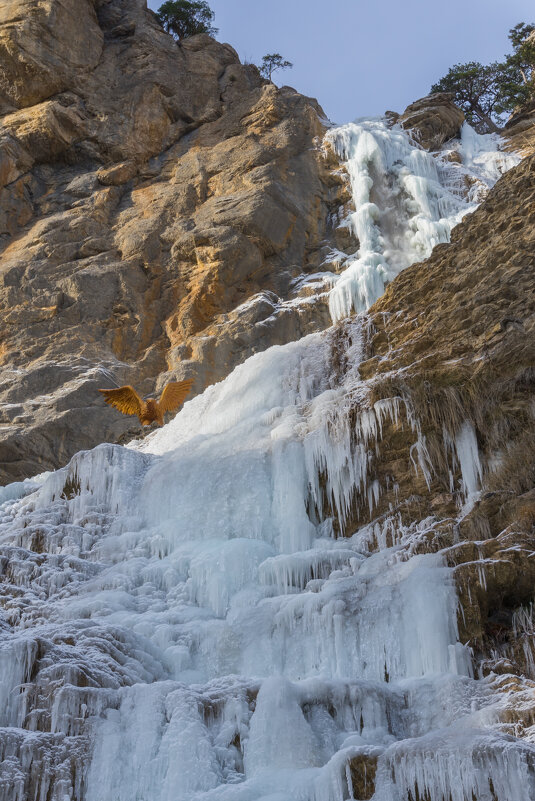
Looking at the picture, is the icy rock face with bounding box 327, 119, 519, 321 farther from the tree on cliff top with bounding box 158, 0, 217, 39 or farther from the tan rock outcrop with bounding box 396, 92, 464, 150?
the tree on cliff top with bounding box 158, 0, 217, 39

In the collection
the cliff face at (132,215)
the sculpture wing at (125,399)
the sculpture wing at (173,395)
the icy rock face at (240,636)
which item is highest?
the cliff face at (132,215)

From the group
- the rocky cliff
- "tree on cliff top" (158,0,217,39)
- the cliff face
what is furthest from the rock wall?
"tree on cliff top" (158,0,217,39)

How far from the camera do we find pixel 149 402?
18766 mm

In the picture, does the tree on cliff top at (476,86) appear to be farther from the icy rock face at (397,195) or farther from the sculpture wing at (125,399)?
the sculpture wing at (125,399)

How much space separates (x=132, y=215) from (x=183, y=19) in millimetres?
11794

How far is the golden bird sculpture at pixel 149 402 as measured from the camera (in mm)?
18578

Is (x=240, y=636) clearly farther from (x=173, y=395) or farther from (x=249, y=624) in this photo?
(x=173, y=395)

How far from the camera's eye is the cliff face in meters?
21.5

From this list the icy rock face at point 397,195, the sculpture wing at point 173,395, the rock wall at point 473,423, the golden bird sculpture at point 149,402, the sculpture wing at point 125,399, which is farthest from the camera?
the icy rock face at point 397,195

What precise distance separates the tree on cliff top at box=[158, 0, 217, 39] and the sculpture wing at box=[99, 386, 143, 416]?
19525 mm

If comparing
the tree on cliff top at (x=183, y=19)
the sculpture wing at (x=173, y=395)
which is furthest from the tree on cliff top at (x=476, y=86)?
the sculpture wing at (x=173, y=395)

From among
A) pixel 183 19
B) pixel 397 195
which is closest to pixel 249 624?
pixel 397 195

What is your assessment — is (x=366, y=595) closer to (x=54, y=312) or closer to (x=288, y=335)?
(x=288, y=335)

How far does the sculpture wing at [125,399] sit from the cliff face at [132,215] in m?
1.71
